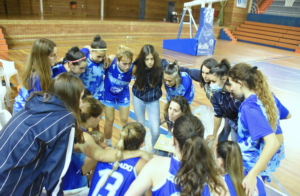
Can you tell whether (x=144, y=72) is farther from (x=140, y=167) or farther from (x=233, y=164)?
(x=233, y=164)

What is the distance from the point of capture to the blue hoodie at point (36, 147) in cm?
132

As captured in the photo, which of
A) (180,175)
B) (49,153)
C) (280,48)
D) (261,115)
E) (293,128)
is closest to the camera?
(180,175)

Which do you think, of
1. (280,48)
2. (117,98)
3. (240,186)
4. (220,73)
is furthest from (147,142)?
(280,48)

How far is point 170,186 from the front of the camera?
1343mm

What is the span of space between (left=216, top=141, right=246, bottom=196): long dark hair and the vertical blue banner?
360 inches

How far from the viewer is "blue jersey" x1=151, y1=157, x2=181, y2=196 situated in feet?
4.37

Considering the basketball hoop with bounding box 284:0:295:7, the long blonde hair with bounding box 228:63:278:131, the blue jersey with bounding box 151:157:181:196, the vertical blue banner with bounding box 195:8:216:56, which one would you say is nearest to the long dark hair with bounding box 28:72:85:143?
the blue jersey with bounding box 151:157:181:196

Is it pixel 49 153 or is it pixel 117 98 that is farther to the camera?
pixel 117 98

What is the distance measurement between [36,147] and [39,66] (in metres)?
1.23

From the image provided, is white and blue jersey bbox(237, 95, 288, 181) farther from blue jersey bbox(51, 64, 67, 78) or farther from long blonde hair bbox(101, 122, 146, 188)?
blue jersey bbox(51, 64, 67, 78)

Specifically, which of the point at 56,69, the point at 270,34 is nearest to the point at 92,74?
the point at 56,69

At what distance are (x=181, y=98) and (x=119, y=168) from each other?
1.13 metres

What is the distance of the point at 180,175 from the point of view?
1295 mm

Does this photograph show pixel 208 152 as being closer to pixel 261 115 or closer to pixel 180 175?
pixel 180 175
